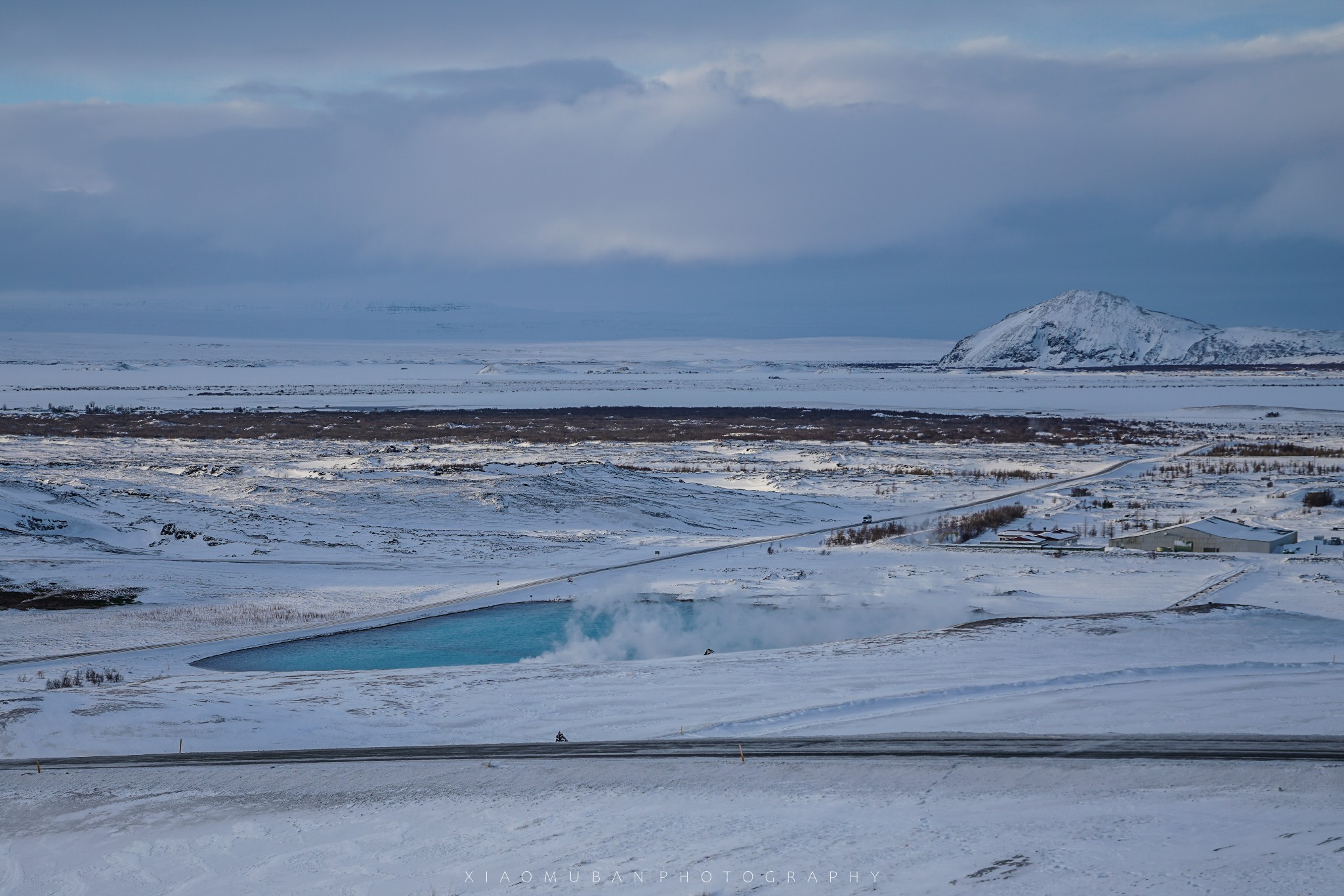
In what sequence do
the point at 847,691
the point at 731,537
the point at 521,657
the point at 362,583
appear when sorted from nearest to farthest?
the point at 847,691
the point at 521,657
the point at 362,583
the point at 731,537

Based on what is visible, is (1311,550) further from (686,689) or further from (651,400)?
(651,400)

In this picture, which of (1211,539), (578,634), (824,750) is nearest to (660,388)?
(1211,539)

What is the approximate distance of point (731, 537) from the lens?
3875cm

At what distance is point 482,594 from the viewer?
2902 cm

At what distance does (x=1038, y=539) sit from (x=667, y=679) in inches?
736

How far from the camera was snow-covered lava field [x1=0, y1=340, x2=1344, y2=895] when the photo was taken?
39.4 feet

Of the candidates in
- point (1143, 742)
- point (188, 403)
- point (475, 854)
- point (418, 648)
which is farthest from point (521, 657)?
point (188, 403)

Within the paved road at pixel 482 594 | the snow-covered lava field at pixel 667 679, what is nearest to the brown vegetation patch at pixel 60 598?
the snow-covered lava field at pixel 667 679

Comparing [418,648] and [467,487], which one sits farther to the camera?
[467,487]

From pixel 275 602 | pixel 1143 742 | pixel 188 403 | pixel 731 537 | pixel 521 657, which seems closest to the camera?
pixel 1143 742

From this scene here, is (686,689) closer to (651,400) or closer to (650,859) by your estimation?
(650,859)

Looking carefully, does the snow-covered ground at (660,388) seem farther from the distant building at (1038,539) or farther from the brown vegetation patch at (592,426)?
the distant building at (1038,539)

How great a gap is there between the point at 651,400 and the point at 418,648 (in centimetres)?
9069

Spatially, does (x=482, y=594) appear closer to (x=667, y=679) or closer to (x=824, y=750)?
(x=667, y=679)
